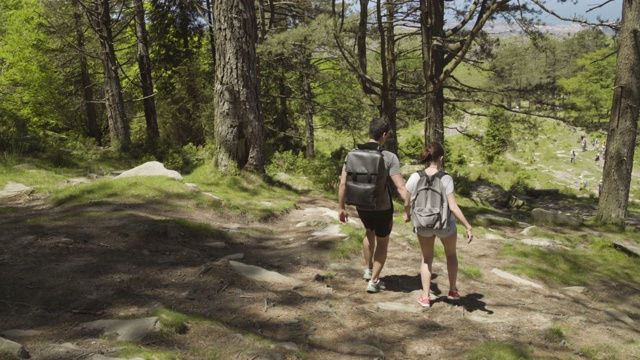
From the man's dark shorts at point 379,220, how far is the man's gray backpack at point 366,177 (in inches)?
6.6

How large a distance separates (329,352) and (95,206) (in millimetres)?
4856

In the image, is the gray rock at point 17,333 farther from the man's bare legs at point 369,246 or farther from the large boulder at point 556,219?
the large boulder at point 556,219

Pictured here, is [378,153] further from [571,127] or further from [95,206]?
[571,127]

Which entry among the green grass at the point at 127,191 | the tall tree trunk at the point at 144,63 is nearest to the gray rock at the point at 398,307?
the green grass at the point at 127,191

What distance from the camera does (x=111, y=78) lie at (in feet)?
45.9

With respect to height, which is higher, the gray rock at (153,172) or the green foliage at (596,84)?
the green foliage at (596,84)

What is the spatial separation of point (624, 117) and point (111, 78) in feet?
47.4

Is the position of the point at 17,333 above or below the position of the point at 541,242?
above

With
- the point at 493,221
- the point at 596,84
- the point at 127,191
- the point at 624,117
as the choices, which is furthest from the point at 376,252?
the point at 596,84

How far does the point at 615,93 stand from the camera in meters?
10.6

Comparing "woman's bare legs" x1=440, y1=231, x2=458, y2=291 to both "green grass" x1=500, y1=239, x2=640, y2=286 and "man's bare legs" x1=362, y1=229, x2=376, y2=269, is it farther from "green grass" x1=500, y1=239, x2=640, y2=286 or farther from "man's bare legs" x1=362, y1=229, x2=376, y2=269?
"green grass" x1=500, y1=239, x2=640, y2=286

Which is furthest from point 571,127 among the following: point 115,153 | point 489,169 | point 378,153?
point 489,169

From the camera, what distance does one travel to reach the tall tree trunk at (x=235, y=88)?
8.66 m

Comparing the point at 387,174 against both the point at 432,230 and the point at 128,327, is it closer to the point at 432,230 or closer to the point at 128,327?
the point at 432,230
